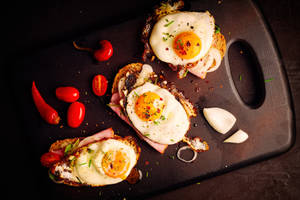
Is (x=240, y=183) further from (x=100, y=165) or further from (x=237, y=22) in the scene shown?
(x=237, y=22)

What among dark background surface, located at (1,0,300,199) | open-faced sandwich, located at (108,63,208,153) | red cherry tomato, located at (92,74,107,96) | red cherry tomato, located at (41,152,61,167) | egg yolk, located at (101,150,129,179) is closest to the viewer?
egg yolk, located at (101,150,129,179)

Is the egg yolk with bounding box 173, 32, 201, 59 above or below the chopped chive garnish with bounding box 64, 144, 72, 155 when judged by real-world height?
above

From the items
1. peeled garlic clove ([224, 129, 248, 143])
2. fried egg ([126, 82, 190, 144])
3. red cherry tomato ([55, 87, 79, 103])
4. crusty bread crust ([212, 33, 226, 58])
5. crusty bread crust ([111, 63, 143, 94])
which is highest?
crusty bread crust ([212, 33, 226, 58])

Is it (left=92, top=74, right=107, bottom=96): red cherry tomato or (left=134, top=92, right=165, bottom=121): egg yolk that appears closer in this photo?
(left=134, top=92, right=165, bottom=121): egg yolk

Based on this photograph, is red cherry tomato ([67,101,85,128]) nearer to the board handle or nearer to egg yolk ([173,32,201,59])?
egg yolk ([173,32,201,59])

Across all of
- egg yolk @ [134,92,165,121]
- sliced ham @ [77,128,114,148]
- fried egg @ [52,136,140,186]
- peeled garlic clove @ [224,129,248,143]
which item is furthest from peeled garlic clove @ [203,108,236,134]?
sliced ham @ [77,128,114,148]

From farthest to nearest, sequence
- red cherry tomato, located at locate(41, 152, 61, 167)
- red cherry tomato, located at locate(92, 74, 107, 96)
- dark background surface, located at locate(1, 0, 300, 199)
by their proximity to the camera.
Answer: dark background surface, located at locate(1, 0, 300, 199) → red cherry tomato, located at locate(92, 74, 107, 96) → red cherry tomato, located at locate(41, 152, 61, 167)

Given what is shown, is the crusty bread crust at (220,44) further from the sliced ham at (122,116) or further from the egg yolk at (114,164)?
the egg yolk at (114,164)

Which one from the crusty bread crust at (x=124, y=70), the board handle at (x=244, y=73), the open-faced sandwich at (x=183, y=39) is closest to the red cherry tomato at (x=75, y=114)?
the crusty bread crust at (x=124, y=70)
